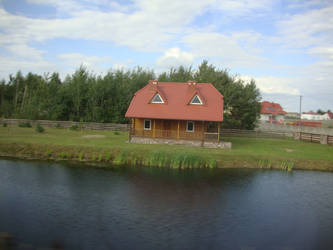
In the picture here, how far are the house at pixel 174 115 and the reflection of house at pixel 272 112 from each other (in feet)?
195

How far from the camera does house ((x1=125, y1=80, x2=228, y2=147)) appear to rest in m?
30.5

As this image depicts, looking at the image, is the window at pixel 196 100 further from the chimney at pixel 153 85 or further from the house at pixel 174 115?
the chimney at pixel 153 85

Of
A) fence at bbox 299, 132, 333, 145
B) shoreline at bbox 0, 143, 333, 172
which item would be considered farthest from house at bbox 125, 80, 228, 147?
fence at bbox 299, 132, 333, 145

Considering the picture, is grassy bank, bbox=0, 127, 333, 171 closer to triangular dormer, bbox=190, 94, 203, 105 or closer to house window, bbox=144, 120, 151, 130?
house window, bbox=144, 120, 151, 130

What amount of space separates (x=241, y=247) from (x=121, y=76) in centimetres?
4142

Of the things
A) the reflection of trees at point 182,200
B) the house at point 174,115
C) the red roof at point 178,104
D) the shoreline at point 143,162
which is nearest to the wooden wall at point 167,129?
the house at point 174,115

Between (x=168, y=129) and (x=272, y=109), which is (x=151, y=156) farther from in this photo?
(x=272, y=109)

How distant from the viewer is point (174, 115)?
1209 inches

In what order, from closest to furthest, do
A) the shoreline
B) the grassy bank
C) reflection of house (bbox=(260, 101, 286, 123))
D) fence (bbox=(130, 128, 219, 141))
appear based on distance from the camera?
the shoreline
the grassy bank
fence (bbox=(130, 128, 219, 141))
reflection of house (bbox=(260, 101, 286, 123))

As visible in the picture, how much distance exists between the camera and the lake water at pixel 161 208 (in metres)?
12.0

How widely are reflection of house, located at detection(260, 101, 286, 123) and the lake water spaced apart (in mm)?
68774

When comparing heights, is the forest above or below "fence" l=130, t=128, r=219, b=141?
above

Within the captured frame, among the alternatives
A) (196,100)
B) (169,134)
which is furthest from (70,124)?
(196,100)

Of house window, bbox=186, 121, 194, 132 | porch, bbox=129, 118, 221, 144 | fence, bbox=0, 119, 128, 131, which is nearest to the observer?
porch, bbox=129, 118, 221, 144
